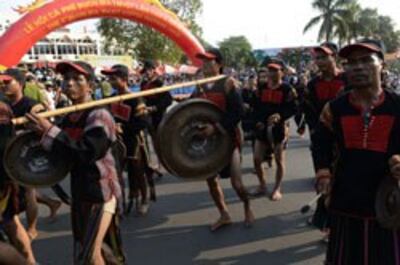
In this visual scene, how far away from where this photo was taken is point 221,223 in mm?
6094

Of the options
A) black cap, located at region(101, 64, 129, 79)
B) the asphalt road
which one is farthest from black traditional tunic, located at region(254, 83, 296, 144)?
black cap, located at region(101, 64, 129, 79)

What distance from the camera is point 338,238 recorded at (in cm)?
327

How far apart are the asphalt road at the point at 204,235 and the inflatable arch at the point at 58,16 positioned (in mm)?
6401

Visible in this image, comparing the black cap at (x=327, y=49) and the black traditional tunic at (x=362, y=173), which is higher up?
the black cap at (x=327, y=49)

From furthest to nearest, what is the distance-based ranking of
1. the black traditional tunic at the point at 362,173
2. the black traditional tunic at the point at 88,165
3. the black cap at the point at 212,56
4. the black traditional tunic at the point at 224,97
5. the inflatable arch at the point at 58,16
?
the inflatable arch at the point at 58,16, the black cap at the point at 212,56, the black traditional tunic at the point at 224,97, the black traditional tunic at the point at 88,165, the black traditional tunic at the point at 362,173

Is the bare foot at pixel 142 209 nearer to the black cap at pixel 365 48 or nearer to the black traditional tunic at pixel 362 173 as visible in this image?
the black traditional tunic at pixel 362 173

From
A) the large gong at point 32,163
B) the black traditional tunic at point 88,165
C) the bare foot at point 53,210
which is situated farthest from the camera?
the bare foot at point 53,210

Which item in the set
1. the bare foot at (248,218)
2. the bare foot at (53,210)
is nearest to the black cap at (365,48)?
the bare foot at (248,218)

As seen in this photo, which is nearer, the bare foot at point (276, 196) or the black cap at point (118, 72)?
the black cap at point (118, 72)

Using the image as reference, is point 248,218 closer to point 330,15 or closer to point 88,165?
point 88,165

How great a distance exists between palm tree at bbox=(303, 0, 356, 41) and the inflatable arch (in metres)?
37.3

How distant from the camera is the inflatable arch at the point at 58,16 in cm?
1373

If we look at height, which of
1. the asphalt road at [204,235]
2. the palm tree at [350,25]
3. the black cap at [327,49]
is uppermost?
the palm tree at [350,25]

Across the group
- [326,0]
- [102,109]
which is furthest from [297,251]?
[326,0]
